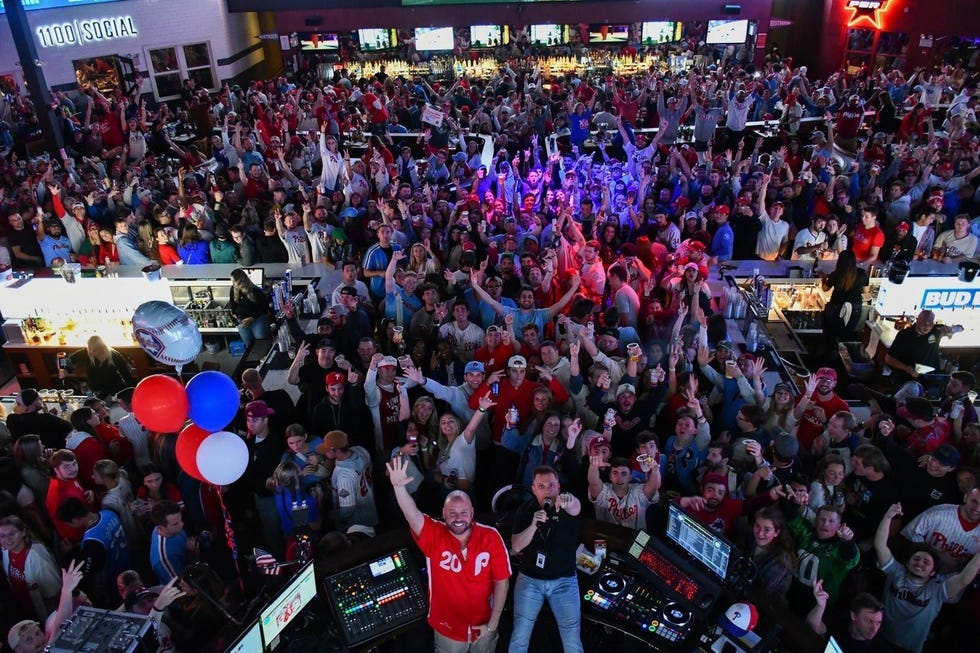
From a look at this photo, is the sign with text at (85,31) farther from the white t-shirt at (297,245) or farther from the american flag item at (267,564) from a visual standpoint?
the american flag item at (267,564)

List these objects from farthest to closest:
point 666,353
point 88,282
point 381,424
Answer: point 88,282, point 666,353, point 381,424

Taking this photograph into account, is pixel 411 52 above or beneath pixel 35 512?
above

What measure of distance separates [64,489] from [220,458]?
1.09 metres

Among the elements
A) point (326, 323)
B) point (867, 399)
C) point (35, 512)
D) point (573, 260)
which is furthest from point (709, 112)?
point (35, 512)

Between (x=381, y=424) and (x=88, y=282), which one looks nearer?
(x=381, y=424)

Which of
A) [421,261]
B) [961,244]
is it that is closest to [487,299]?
[421,261]

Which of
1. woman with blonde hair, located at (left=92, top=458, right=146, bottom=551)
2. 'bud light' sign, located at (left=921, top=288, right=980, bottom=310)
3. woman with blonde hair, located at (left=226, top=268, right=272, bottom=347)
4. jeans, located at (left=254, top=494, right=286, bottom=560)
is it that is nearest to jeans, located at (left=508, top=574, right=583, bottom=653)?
jeans, located at (left=254, top=494, right=286, bottom=560)

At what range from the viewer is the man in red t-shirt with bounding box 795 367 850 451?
15.3 ft

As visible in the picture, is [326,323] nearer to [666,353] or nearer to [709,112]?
[666,353]

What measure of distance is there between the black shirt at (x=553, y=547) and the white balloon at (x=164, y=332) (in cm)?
260

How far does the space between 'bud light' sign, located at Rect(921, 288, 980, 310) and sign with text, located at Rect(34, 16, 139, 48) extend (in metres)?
14.6

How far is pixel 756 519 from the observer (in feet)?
12.0

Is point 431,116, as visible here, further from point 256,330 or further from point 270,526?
point 270,526

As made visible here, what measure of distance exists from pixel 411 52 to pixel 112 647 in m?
18.0
